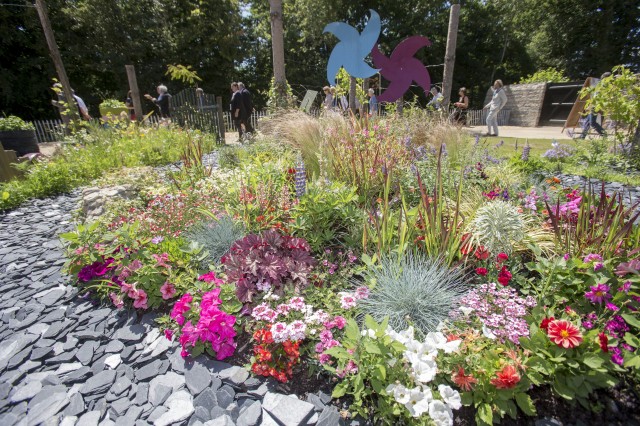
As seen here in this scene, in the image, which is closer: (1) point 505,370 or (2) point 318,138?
(1) point 505,370

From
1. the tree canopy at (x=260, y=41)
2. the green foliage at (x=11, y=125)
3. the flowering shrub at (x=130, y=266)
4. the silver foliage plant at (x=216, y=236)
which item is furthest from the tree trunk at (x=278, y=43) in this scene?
the tree canopy at (x=260, y=41)

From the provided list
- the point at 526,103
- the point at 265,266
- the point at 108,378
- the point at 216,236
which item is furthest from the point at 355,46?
the point at 526,103

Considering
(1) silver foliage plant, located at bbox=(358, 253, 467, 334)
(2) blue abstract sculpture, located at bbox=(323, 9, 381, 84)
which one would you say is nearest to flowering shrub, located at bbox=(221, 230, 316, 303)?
(1) silver foliage plant, located at bbox=(358, 253, 467, 334)

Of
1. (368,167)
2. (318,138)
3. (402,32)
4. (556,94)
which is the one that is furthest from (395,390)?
(402,32)

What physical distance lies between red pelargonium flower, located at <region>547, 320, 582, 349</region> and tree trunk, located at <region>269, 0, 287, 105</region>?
722cm

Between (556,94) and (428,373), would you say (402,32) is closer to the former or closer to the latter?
(556,94)

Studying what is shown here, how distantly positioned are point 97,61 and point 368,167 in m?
19.6

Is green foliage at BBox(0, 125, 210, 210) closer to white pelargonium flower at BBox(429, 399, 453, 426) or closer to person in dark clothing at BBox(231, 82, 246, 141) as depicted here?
person in dark clothing at BBox(231, 82, 246, 141)

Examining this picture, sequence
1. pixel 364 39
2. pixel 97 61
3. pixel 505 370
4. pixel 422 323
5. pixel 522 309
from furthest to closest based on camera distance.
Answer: pixel 97 61, pixel 364 39, pixel 422 323, pixel 522 309, pixel 505 370

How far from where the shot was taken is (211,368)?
156 centimetres

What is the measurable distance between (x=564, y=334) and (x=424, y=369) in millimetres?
556

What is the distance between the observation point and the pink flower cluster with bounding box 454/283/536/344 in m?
1.47

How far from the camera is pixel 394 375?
1.30 m

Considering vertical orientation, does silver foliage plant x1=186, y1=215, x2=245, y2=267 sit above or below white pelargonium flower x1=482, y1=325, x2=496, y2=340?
above
